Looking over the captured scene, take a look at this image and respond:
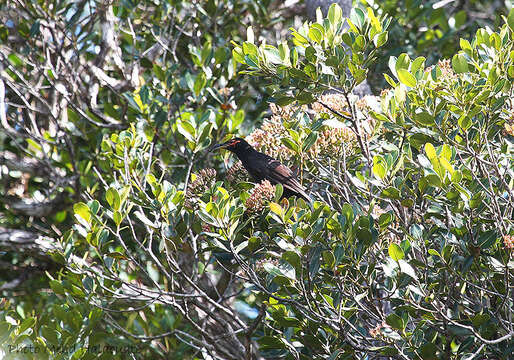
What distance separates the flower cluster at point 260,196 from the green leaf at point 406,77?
0.77 meters

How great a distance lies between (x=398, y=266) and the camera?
9.34 feet

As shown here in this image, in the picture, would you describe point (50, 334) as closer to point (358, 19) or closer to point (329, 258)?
point (329, 258)

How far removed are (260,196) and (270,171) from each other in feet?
1.92

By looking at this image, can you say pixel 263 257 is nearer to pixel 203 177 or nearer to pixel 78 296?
pixel 203 177

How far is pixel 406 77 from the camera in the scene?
296 cm

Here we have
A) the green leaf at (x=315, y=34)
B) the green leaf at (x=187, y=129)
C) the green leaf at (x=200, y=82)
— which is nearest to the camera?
the green leaf at (x=315, y=34)

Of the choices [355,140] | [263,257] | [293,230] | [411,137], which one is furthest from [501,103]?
[263,257]

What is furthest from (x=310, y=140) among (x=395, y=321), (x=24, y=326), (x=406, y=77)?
(x=24, y=326)

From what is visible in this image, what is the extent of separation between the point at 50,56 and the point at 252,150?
2.96 metres

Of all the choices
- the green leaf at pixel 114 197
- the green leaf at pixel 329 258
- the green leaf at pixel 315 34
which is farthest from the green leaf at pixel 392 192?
the green leaf at pixel 114 197

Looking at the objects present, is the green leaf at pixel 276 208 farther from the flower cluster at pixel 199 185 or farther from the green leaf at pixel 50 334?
the green leaf at pixel 50 334

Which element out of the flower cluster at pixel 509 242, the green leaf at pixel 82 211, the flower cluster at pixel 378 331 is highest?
the green leaf at pixel 82 211

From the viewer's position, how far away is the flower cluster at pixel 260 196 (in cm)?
309

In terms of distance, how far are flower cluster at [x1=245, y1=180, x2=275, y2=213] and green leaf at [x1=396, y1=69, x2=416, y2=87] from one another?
0.77 metres
